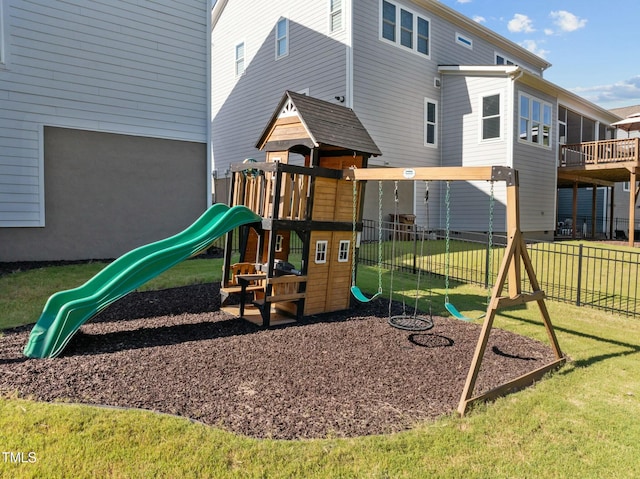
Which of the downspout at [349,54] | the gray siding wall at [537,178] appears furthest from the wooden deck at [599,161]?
the downspout at [349,54]

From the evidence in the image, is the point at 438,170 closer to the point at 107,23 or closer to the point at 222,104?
the point at 107,23

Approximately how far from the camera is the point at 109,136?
35.9ft

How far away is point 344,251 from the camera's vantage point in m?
7.65

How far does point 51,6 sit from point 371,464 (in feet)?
38.2

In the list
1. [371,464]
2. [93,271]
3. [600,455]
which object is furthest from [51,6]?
[600,455]

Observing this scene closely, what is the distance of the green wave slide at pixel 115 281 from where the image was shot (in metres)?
5.08

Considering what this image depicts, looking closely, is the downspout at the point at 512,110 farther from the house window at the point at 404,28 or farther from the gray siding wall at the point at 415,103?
the house window at the point at 404,28

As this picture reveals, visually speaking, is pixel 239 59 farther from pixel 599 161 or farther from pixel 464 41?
pixel 599 161

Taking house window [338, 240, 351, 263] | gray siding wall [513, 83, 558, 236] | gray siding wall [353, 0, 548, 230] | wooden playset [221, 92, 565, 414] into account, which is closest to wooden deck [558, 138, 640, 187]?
gray siding wall [513, 83, 558, 236]

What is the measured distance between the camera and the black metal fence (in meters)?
8.36

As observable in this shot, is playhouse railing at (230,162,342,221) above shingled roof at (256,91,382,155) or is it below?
below

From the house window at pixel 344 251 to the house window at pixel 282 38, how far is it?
496 inches

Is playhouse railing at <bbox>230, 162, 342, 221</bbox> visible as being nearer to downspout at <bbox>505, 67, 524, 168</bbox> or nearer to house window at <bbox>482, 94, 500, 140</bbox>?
downspout at <bbox>505, 67, 524, 168</bbox>

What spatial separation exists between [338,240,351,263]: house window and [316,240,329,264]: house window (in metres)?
0.32
